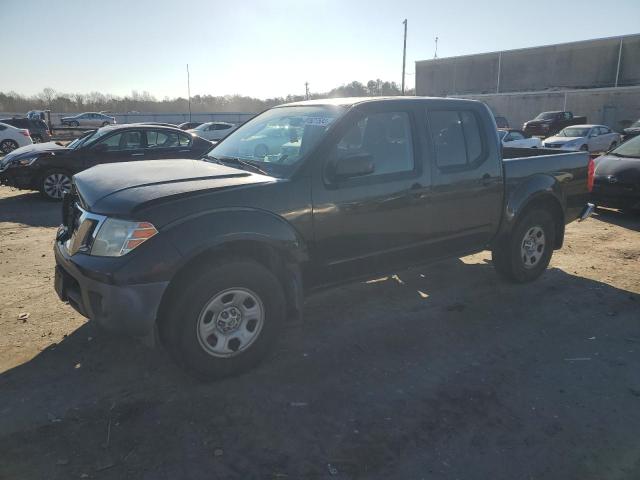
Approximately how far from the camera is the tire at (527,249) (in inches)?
206

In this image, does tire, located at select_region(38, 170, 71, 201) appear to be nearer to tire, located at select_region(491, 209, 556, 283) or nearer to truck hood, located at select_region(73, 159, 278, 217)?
truck hood, located at select_region(73, 159, 278, 217)

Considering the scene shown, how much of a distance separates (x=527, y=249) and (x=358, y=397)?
320 cm

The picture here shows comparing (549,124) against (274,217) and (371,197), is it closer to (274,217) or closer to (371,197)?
(371,197)

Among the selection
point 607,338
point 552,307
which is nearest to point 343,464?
point 607,338

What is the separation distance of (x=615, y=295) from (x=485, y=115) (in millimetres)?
2371

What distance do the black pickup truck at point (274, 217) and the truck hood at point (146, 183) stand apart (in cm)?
2

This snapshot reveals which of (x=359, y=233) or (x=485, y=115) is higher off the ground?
(x=485, y=115)

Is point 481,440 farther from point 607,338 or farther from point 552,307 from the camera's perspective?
point 552,307

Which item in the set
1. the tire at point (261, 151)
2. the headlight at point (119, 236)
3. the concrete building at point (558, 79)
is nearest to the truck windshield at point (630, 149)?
the tire at point (261, 151)

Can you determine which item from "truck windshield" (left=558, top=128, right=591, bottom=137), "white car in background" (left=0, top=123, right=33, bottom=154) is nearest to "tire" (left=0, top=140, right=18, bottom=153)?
"white car in background" (left=0, top=123, right=33, bottom=154)

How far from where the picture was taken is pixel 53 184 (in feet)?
33.6

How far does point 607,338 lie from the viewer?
13.6ft

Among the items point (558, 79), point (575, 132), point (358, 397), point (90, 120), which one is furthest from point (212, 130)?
point (558, 79)

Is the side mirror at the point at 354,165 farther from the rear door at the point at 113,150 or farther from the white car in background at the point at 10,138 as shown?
the white car in background at the point at 10,138
